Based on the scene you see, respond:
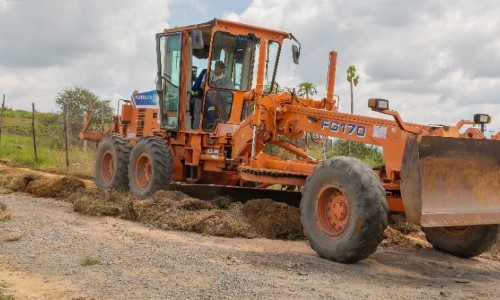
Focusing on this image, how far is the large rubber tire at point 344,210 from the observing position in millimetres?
6934

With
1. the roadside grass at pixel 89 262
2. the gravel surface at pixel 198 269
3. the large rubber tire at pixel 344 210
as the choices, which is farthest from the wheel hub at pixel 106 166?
the roadside grass at pixel 89 262

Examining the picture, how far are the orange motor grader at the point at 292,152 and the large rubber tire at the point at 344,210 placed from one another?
0.04 feet

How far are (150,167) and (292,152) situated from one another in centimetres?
259

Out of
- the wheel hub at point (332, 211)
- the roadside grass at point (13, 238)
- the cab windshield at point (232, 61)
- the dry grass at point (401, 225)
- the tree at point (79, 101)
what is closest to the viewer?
the wheel hub at point (332, 211)

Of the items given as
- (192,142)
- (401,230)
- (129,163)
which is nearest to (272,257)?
(401,230)

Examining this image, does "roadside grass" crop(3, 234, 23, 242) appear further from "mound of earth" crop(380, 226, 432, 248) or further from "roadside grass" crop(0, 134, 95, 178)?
"roadside grass" crop(0, 134, 95, 178)

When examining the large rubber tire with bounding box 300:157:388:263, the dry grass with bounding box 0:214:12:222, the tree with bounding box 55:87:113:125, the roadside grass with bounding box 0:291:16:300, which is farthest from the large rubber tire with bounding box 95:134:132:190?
the tree with bounding box 55:87:113:125

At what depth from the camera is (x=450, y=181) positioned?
24.3ft

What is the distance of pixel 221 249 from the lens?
7.52m

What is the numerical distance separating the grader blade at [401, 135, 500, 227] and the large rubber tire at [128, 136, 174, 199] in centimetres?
514

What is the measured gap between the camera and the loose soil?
5750 millimetres

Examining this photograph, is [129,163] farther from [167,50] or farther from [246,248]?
[246,248]

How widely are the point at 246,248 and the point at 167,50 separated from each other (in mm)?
5467

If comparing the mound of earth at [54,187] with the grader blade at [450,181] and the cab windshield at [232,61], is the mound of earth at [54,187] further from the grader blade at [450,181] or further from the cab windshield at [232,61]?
the grader blade at [450,181]
